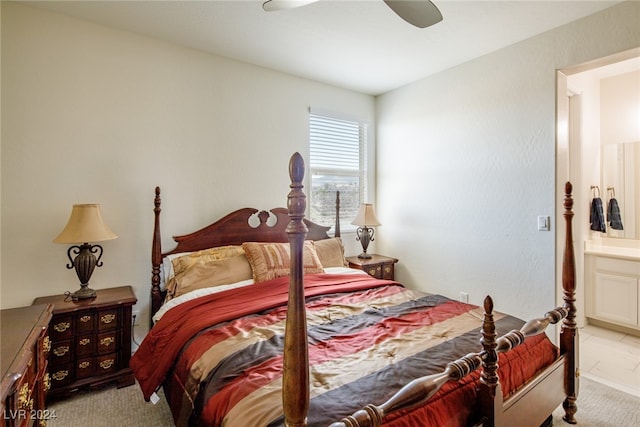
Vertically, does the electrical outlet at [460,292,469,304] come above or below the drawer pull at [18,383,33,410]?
below

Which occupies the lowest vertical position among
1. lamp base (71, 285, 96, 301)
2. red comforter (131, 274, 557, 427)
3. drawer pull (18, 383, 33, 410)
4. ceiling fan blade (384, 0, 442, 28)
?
drawer pull (18, 383, 33, 410)

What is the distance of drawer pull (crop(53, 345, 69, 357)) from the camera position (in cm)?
207

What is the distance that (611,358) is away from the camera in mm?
2746

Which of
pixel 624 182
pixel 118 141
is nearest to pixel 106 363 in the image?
pixel 118 141

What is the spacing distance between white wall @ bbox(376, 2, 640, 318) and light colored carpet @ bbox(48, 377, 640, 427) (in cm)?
68

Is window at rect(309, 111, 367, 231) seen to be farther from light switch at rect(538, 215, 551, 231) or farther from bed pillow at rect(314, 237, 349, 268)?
light switch at rect(538, 215, 551, 231)

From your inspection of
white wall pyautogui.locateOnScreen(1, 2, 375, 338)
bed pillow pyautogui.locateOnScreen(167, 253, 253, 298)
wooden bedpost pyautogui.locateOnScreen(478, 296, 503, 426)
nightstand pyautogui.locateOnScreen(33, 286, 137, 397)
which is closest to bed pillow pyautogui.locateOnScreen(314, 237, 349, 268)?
white wall pyautogui.locateOnScreen(1, 2, 375, 338)

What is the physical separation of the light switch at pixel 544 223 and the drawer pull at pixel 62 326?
354 cm

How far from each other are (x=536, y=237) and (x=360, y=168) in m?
2.07

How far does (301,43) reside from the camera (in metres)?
2.76

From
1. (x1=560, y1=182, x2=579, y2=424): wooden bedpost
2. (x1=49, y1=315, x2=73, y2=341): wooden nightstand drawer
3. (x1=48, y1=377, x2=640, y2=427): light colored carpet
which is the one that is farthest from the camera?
(x1=49, y1=315, x2=73, y2=341): wooden nightstand drawer

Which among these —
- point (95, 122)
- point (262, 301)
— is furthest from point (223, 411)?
point (95, 122)

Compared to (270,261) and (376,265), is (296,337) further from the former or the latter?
(376,265)

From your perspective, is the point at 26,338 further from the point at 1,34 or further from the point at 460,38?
the point at 460,38
